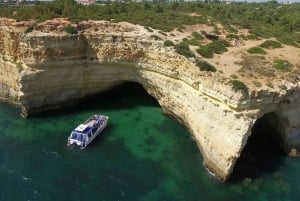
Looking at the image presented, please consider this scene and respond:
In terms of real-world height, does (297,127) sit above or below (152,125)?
above

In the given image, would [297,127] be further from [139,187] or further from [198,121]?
[139,187]

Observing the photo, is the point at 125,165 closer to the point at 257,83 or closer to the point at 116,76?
the point at 116,76

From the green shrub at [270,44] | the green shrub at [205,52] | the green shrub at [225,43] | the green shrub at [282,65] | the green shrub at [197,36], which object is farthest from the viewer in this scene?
the green shrub at [197,36]

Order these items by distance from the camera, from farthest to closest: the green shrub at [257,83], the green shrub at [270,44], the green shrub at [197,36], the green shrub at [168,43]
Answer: the green shrub at [197,36]
the green shrub at [270,44]
the green shrub at [168,43]
the green shrub at [257,83]

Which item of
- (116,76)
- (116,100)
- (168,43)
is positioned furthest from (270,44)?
(116,100)

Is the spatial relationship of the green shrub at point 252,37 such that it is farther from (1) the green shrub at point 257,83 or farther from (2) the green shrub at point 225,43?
(1) the green shrub at point 257,83

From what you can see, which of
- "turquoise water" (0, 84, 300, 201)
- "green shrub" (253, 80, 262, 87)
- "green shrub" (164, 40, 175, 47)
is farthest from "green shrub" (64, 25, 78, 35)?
"green shrub" (253, 80, 262, 87)

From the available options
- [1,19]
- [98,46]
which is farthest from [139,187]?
[1,19]

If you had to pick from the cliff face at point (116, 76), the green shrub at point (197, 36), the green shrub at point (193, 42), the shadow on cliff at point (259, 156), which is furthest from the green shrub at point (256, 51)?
the cliff face at point (116, 76)
